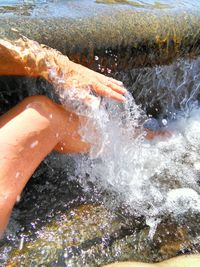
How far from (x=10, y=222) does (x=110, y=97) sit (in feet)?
2.65

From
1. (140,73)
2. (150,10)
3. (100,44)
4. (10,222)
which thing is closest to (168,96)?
(140,73)

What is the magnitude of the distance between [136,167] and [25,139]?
34.7 inches

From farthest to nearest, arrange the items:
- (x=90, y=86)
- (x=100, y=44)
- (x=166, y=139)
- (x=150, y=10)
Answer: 1. (x=150, y=10)
2. (x=166, y=139)
3. (x=100, y=44)
4. (x=90, y=86)

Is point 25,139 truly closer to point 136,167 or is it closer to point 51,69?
point 51,69

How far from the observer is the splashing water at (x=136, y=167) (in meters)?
2.41

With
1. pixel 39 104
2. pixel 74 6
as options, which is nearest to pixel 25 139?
pixel 39 104

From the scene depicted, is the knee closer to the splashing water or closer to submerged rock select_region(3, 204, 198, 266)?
the splashing water

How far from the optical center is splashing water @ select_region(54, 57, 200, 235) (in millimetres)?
2412

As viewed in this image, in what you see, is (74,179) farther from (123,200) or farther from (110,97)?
(110,97)

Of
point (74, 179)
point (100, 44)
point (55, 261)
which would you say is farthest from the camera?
point (100, 44)

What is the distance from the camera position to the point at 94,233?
2.12m

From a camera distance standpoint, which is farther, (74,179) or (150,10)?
(150,10)

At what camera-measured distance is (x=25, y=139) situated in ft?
6.95

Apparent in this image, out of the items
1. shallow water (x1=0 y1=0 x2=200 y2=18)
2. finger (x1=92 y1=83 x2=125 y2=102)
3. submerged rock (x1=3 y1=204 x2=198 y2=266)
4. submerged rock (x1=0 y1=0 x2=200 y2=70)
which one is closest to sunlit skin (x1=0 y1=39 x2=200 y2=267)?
finger (x1=92 y1=83 x2=125 y2=102)
